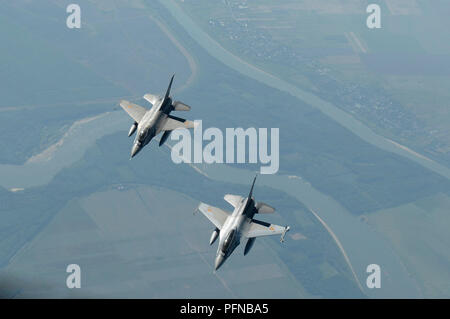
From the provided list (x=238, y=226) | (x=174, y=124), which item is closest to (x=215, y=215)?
(x=238, y=226)

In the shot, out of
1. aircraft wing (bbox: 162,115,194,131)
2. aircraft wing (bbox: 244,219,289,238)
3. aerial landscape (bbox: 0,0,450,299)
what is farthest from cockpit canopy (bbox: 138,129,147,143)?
aircraft wing (bbox: 244,219,289,238)

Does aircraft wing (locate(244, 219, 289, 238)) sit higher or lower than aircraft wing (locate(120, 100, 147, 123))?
lower

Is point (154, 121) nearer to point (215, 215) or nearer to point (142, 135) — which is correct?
point (142, 135)

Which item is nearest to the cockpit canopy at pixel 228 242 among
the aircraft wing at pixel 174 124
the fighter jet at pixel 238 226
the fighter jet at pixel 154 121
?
the fighter jet at pixel 238 226

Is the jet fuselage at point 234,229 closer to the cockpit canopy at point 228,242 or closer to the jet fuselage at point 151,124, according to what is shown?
the cockpit canopy at point 228,242

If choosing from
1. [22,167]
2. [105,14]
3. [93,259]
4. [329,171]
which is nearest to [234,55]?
[105,14]

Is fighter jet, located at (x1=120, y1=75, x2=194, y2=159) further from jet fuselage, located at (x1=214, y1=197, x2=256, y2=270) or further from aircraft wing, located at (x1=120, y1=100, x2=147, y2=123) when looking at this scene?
jet fuselage, located at (x1=214, y1=197, x2=256, y2=270)

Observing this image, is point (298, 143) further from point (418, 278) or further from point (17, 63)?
point (17, 63)
